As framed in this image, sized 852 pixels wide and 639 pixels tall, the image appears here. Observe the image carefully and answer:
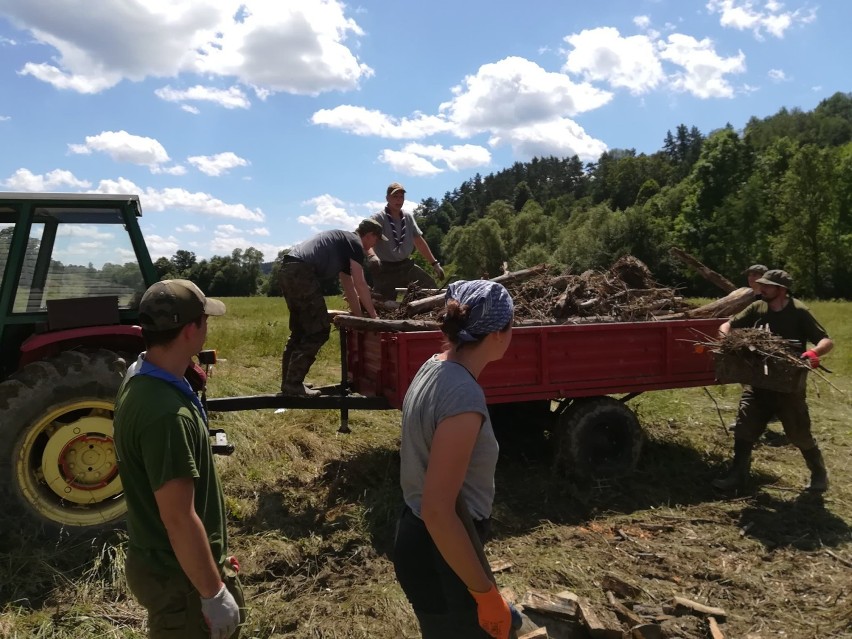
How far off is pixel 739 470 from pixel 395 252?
3.95 metres

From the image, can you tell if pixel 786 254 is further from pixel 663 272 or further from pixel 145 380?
pixel 145 380

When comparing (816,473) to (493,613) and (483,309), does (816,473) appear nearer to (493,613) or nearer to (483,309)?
(493,613)

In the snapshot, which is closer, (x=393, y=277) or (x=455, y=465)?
(x=455, y=465)

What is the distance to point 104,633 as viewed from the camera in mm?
3455

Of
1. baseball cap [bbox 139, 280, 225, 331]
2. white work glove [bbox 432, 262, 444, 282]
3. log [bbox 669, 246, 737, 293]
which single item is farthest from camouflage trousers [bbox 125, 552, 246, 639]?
log [bbox 669, 246, 737, 293]

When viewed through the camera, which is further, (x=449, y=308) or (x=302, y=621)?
(x=302, y=621)

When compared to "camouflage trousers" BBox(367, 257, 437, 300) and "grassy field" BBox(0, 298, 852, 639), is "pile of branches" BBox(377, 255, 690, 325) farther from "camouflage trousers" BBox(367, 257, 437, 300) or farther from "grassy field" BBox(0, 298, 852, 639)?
"grassy field" BBox(0, 298, 852, 639)

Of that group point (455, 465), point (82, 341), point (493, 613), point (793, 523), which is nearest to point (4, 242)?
point (82, 341)

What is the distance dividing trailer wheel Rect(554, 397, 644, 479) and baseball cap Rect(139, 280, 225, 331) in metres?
4.33

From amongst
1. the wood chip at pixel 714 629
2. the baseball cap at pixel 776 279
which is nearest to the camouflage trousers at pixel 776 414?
the baseball cap at pixel 776 279

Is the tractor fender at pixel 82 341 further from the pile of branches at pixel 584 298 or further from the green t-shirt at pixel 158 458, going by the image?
the green t-shirt at pixel 158 458

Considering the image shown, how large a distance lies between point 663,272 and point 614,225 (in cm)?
489

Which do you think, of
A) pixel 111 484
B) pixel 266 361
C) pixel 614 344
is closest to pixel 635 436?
pixel 614 344

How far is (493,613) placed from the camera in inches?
72.9
